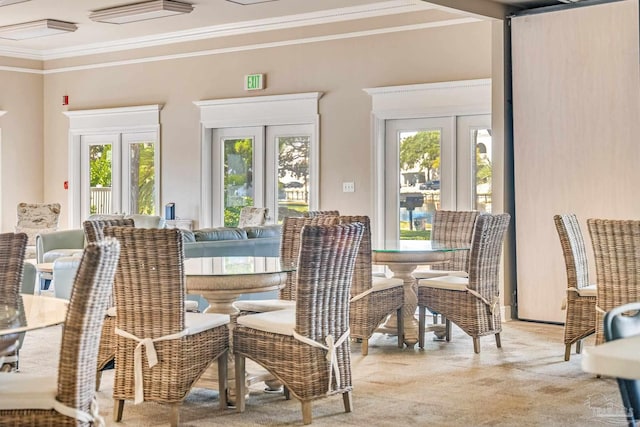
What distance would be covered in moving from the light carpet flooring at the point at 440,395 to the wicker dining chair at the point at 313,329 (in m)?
0.23

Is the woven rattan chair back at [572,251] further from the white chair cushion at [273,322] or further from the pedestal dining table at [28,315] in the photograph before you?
the pedestal dining table at [28,315]

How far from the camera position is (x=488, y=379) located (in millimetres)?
5422

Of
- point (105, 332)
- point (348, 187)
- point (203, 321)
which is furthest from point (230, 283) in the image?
point (348, 187)

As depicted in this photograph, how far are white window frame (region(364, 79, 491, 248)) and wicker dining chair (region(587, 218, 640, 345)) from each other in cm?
301

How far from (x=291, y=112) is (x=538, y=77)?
125 inches

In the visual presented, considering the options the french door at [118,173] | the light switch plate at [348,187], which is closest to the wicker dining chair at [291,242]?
the light switch plate at [348,187]

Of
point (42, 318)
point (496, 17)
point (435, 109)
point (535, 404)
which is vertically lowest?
point (535, 404)

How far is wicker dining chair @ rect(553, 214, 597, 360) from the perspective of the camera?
5703mm

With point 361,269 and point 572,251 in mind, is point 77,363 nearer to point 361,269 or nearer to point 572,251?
point 361,269

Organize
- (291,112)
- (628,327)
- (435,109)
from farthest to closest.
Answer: (291,112)
(435,109)
(628,327)

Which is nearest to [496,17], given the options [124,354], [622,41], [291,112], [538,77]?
[538,77]

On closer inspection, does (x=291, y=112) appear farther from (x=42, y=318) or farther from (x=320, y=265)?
(x=42, y=318)

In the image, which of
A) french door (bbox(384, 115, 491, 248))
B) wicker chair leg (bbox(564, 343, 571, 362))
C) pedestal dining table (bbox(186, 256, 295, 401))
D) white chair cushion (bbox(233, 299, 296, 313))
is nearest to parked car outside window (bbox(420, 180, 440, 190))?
french door (bbox(384, 115, 491, 248))

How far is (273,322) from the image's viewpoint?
4473 mm
